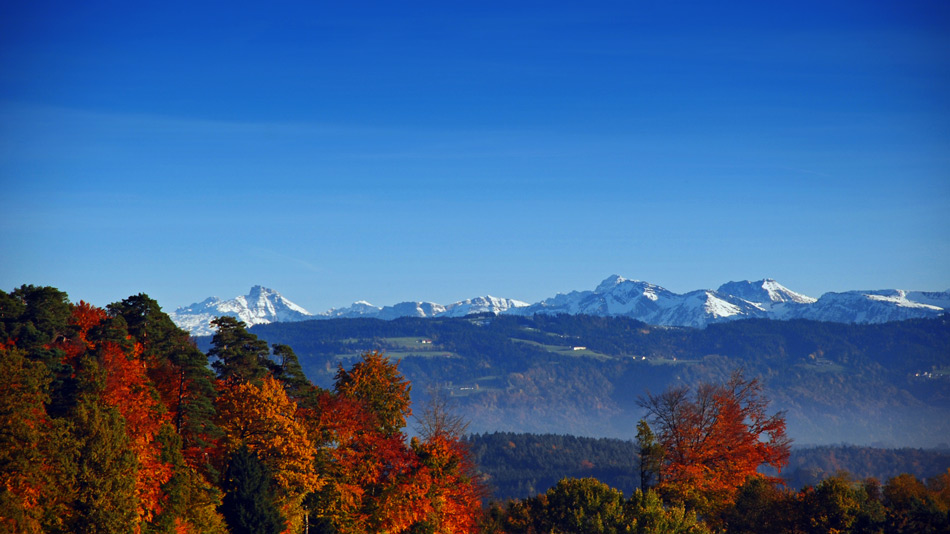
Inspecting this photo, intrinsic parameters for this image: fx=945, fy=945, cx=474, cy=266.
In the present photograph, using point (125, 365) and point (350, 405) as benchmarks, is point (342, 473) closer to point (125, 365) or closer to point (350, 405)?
point (350, 405)

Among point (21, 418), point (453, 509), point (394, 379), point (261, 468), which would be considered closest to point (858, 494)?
point (453, 509)

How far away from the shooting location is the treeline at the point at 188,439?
64562 millimetres

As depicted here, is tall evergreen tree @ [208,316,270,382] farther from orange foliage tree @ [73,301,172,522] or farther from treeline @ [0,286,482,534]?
orange foliage tree @ [73,301,172,522]

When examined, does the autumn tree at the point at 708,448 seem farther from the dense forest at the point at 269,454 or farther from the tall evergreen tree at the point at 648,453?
the tall evergreen tree at the point at 648,453

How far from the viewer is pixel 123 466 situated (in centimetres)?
6588

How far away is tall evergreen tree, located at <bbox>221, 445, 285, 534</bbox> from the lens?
74.1m

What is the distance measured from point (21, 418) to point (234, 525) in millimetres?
19044

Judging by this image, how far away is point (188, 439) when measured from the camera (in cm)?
7962

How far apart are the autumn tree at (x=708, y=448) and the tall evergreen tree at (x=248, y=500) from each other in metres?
36.7

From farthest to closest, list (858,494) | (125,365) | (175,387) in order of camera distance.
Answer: (858,494) < (175,387) < (125,365)

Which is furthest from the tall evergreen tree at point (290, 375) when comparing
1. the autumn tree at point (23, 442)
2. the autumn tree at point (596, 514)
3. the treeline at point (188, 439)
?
the autumn tree at point (23, 442)

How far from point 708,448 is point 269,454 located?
138 feet

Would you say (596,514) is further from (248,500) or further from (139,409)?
(139,409)

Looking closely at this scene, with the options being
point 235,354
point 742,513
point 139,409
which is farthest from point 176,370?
point 742,513
